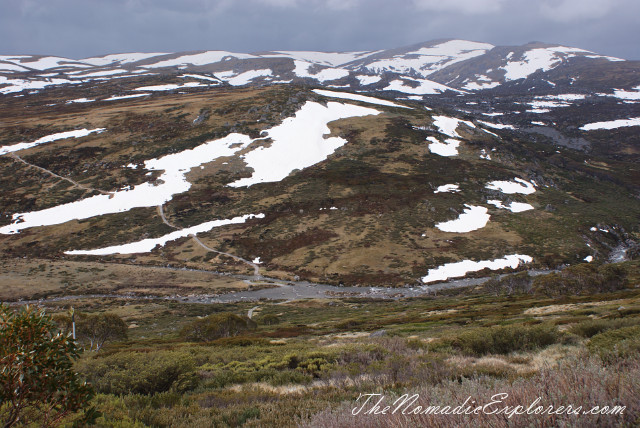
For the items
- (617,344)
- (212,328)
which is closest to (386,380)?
(617,344)

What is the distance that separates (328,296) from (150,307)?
901 inches

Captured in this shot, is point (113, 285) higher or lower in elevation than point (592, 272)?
lower

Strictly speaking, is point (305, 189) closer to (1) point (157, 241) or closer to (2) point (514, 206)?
(1) point (157, 241)

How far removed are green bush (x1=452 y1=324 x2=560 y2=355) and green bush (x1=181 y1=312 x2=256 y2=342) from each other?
1979cm

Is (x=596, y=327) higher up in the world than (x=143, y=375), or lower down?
lower down

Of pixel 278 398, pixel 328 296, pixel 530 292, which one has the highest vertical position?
pixel 278 398

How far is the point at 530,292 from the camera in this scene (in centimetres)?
4162

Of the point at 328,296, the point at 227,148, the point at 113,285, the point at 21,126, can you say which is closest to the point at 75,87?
the point at 21,126

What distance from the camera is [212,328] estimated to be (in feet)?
86.4

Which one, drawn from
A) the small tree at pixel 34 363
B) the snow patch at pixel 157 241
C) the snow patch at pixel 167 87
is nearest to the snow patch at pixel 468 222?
the snow patch at pixel 157 241

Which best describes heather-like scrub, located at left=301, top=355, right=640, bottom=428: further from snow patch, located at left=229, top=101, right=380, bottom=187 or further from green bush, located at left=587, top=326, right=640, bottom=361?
snow patch, located at left=229, top=101, right=380, bottom=187

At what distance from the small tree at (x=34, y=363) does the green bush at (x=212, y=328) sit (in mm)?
23177

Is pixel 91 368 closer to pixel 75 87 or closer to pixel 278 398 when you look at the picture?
pixel 278 398

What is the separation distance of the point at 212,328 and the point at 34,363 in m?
23.9
